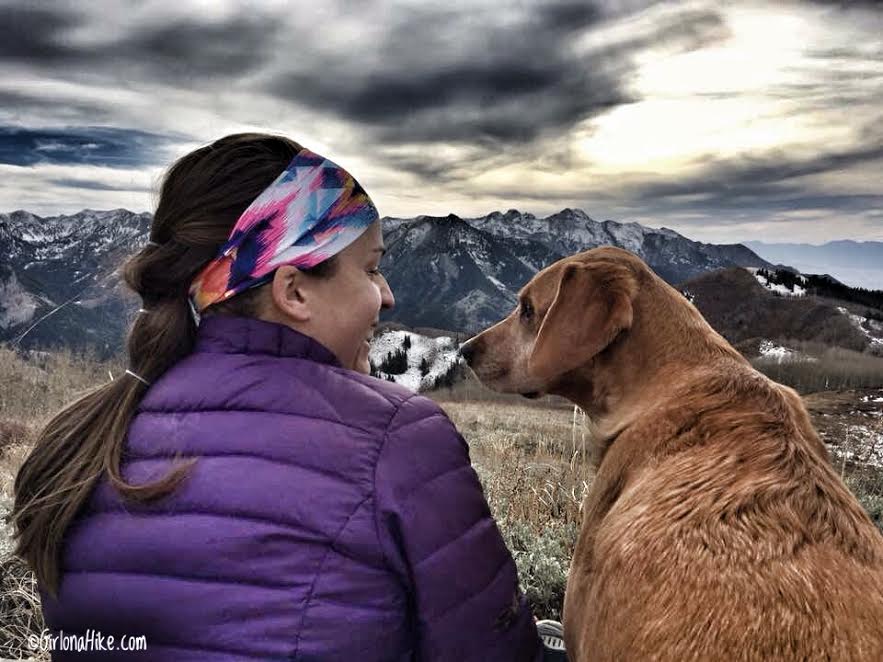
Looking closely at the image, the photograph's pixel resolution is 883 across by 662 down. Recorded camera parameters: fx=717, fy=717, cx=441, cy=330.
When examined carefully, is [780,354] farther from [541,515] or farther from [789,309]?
[541,515]

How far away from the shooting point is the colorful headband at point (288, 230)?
6.93 ft

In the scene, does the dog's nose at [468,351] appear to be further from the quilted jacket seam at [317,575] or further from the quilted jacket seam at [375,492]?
the quilted jacket seam at [317,575]

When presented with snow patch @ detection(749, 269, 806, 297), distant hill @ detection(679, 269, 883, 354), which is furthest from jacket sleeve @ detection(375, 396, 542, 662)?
snow patch @ detection(749, 269, 806, 297)

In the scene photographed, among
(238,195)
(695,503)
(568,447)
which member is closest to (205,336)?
(238,195)

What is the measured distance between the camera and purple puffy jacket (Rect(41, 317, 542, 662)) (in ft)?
5.69

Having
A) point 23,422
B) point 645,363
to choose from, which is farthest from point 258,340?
point 23,422

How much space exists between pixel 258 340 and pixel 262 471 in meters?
0.43

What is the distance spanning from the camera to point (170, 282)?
2.26 meters

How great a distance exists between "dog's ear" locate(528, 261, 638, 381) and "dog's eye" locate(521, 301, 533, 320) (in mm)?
626

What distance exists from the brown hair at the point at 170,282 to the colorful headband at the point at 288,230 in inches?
2.3

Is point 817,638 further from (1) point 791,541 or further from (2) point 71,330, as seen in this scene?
(2) point 71,330

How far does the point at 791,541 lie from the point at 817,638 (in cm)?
29

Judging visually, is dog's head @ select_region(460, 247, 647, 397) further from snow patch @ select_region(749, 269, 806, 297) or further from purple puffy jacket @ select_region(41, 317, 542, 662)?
snow patch @ select_region(749, 269, 806, 297)

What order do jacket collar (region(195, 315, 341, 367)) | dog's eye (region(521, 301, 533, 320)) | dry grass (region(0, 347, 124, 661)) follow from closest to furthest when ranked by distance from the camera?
jacket collar (region(195, 315, 341, 367)) → dog's eye (region(521, 301, 533, 320)) → dry grass (region(0, 347, 124, 661))
